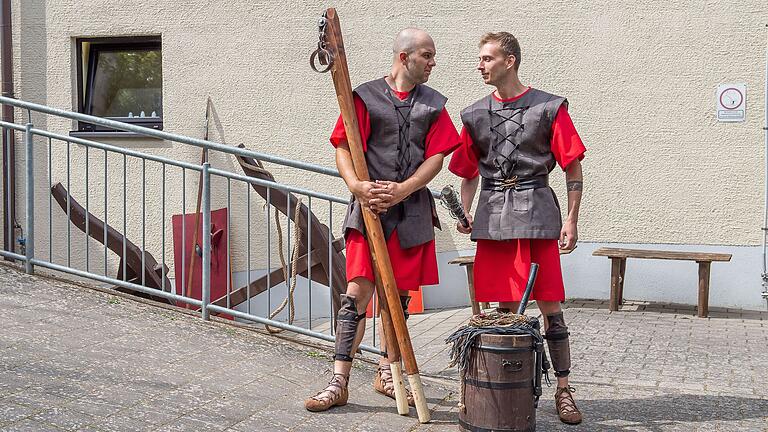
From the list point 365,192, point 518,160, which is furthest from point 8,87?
point 518,160

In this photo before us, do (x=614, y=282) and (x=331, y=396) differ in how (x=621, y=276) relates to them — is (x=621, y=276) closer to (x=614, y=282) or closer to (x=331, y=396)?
(x=614, y=282)

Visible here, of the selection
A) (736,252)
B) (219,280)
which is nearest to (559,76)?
(736,252)

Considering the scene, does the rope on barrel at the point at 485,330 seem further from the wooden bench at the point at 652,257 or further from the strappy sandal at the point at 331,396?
the wooden bench at the point at 652,257

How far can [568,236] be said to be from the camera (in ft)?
14.6

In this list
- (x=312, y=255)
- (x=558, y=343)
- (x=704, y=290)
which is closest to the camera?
(x=558, y=343)

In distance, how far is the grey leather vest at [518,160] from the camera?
175 inches

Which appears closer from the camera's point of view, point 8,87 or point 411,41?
point 411,41

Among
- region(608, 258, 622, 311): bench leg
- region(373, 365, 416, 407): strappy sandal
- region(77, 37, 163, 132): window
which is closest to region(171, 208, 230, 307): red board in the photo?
region(77, 37, 163, 132): window

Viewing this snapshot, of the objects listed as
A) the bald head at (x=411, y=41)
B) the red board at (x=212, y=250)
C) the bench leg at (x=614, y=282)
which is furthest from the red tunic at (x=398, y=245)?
the red board at (x=212, y=250)

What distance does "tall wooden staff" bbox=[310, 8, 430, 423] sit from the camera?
170 inches

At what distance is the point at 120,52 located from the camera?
10523 mm

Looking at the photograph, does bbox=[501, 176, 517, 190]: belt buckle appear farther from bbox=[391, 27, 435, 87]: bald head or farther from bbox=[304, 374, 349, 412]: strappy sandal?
bbox=[304, 374, 349, 412]: strappy sandal

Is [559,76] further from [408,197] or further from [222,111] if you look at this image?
[408,197]

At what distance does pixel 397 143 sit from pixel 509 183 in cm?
56
